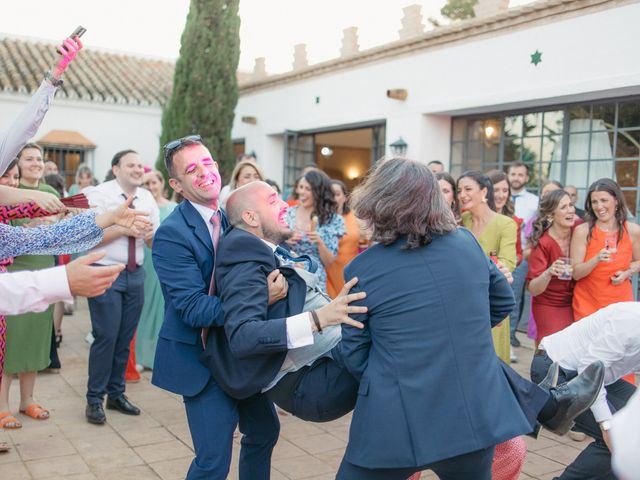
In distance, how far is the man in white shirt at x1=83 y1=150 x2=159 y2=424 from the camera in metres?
4.85

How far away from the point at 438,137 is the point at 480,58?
147 centimetres

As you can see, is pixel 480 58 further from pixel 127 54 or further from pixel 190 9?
pixel 127 54

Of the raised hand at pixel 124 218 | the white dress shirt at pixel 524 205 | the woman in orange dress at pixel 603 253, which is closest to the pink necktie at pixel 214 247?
the raised hand at pixel 124 218

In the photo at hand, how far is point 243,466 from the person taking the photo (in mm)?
2992

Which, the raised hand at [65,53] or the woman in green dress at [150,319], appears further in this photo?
the woman in green dress at [150,319]

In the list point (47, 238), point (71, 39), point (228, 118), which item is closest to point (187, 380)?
point (47, 238)

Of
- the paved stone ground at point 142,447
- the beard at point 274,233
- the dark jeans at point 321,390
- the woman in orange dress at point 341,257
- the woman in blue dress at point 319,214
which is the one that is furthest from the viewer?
the woman in orange dress at point 341,257

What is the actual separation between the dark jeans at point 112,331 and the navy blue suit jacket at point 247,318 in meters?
2.41

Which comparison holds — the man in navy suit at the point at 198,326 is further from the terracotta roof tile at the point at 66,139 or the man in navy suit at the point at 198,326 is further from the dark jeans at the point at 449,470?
the terracotta roof tile at the point at 66,139

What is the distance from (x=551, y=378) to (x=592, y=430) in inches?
18.3

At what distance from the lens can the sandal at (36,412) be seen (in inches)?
190

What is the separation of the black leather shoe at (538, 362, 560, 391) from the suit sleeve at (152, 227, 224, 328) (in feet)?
4.71

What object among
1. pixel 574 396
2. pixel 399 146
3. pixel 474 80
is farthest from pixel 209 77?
pixel 574 396

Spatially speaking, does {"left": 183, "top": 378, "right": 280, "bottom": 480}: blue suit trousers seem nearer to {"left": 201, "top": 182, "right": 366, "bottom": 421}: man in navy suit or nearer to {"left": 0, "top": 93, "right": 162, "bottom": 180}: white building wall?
{"left": 201, "top": 182, "right": 366, "bottom": 421}: man in navy suit
